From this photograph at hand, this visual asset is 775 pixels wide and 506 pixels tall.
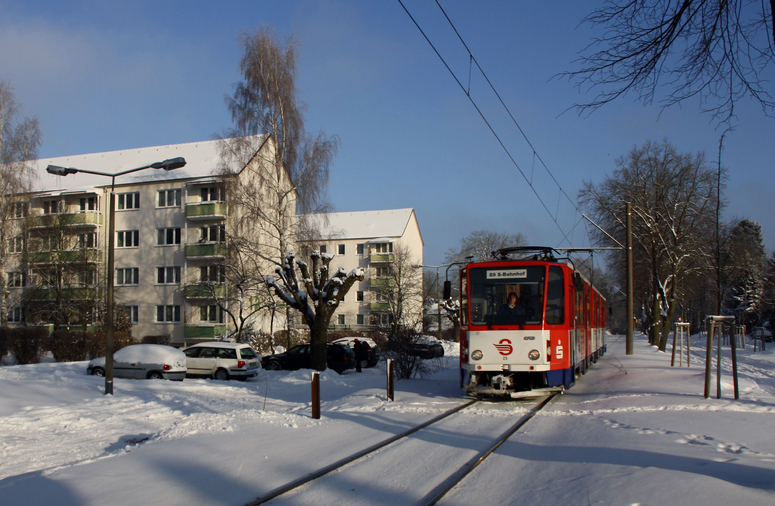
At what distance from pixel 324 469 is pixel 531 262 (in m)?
7.55

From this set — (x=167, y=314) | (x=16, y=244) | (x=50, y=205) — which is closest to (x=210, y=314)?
(x=167, y=314)

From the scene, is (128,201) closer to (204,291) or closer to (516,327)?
(204,291)

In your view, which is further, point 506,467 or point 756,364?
point 756,364

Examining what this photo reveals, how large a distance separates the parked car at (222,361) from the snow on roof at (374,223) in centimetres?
4219

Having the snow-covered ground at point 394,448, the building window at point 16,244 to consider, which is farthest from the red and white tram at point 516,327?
the building window at point 16,244

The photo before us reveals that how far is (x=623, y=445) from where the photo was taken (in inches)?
322

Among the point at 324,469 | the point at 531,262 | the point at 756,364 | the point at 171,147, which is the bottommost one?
the point at 756,364

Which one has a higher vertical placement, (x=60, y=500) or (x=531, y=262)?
(x=531, y=262)

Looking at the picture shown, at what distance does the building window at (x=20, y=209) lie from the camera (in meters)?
34.6

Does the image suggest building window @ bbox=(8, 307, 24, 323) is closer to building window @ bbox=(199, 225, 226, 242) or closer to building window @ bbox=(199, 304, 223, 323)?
building window @ bbox=(199, 304, 223, 323)

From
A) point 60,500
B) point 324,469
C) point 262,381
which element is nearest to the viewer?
point 60,500

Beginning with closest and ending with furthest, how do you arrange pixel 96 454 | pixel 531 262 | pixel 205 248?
pixel 96 454, pixel 531 262, pixel 205 248

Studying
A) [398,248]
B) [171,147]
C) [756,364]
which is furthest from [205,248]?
[756,364]

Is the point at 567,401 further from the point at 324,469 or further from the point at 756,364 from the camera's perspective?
the point at 756,364
